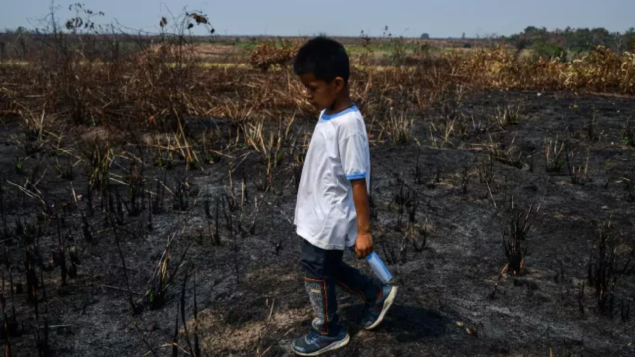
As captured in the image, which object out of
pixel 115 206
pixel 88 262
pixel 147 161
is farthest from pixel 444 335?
pixel 147 161

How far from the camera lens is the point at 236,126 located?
739 cm

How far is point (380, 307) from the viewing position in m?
2.74

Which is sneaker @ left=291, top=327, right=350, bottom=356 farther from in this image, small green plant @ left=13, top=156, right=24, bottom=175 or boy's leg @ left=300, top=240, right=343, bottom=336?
small green plant @ left=13, top=156, right=24, bottom=175

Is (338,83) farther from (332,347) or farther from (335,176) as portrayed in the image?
(332,347)

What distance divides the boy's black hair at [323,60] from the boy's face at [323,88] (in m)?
0.02

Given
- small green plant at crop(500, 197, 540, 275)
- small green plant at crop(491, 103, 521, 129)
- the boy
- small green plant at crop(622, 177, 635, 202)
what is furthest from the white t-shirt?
small green plant at crop(491, 103, 521, 129)

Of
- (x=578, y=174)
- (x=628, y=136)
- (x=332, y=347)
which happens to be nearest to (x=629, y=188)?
(x=578, y=174)

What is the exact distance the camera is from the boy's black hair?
2412mm

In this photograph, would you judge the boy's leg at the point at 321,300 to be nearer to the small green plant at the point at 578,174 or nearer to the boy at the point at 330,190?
the boy at the point at 330,190

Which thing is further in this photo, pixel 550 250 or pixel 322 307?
pixel 550 250

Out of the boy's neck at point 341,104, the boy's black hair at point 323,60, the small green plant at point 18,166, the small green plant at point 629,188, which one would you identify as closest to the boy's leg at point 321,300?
the boy's neck at point 341,104

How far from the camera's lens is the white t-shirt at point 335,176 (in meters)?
2.42

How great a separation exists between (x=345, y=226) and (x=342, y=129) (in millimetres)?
443

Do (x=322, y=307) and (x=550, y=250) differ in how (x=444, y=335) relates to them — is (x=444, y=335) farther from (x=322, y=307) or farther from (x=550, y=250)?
(x=550, y=250)
